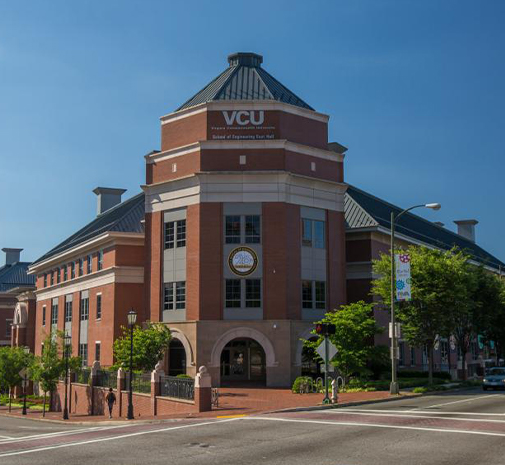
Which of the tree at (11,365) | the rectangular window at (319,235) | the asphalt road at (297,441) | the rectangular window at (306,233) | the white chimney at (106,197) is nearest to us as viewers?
the asphalt road at (297,441)

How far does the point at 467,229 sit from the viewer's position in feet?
346

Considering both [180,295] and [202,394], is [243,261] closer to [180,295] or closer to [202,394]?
[180,295]

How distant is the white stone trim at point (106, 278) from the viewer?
172 feet

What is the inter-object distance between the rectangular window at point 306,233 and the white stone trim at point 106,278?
1369 centimetres

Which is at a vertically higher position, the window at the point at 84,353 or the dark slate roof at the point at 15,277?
the dark slate roof at the point at 15,277

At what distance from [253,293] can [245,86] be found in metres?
15.5

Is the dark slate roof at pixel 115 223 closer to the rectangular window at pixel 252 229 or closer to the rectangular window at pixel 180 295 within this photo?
the rectangular window at pixel 180 295

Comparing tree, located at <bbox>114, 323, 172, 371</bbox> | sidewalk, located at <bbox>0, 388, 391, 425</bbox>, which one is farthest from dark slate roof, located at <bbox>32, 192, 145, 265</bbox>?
sidewalk, located at <bbox>0, 388, 391, 425</bbox>

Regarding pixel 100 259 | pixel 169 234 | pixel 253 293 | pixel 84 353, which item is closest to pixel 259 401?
pixel 253 293

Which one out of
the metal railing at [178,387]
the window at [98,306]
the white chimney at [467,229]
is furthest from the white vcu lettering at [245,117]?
the white chimney at [467,229]

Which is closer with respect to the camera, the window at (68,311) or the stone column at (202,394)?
the stone column at (202,394)

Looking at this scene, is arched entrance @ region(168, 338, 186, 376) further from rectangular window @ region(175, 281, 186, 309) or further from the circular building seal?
the circular building seal

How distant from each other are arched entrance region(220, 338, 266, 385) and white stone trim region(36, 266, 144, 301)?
33.8 feet

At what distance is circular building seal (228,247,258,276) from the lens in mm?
44906
